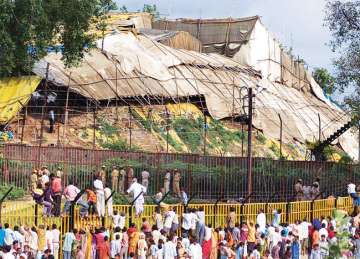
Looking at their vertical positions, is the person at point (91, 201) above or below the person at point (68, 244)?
above

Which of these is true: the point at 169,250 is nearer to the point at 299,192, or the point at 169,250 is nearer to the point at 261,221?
the point at 261,221

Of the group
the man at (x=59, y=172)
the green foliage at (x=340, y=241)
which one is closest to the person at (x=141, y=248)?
the man at (x=59, y=172)

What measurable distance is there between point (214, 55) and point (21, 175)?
31718mm

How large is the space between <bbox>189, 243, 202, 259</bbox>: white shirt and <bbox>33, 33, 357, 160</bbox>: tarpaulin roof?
19221 millimetres

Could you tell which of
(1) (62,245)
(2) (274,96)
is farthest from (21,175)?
(2) (274,96)

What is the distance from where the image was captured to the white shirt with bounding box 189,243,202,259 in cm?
2314

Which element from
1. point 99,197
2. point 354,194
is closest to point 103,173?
point 99,197

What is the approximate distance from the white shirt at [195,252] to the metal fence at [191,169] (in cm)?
816

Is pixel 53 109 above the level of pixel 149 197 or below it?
above

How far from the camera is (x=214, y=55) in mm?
60219

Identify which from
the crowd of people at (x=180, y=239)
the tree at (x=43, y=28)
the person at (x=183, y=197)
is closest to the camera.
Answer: the crowd of people at (x=180, y=239)

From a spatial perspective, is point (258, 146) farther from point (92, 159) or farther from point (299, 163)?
point (92, 159)

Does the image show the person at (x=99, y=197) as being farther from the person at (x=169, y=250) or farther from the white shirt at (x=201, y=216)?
the white shirt at (x=201, y=216)

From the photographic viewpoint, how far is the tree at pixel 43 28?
32.4 m
